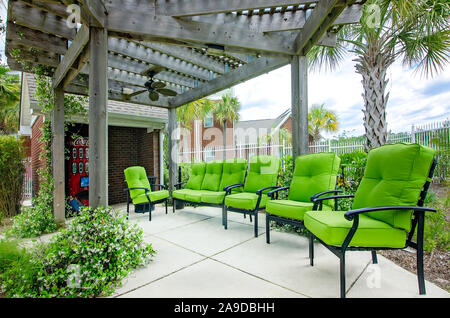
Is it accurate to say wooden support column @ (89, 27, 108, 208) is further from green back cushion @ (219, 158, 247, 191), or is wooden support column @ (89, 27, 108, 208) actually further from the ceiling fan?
green back cushion @ (219, 158, 247, 191)

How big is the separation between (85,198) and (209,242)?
15.9ft

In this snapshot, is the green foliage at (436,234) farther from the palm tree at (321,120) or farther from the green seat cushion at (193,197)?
the palm tree at (321,120)

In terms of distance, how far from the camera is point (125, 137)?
760 cm

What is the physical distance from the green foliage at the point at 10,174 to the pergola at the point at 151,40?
263 cm

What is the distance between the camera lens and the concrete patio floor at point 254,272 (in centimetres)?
191

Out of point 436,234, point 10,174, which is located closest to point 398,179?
point 436,234

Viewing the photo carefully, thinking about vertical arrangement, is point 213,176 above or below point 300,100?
below

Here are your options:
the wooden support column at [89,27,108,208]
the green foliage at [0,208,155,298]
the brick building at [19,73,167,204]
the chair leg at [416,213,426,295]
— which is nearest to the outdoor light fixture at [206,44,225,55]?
the wooden support column at [89,27,108,208]

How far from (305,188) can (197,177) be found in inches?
116

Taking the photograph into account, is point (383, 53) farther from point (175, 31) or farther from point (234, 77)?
point (175, 31)

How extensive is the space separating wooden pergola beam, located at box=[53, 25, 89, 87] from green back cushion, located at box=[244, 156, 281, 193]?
316cm

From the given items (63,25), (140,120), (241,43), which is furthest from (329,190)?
(140,120)

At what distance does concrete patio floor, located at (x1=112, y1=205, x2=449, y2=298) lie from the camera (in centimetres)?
191

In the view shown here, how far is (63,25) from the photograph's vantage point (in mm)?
3164
